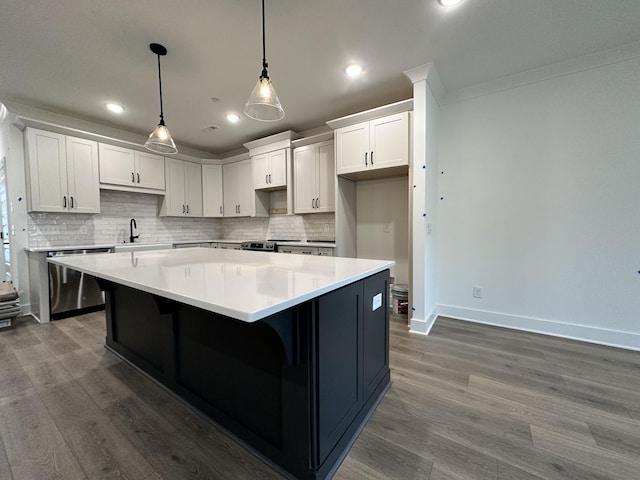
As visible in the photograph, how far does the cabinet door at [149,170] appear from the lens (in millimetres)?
4219

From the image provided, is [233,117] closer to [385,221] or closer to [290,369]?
[385,221]

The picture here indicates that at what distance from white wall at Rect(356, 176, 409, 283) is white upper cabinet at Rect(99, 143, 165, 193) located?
3379 millimetres

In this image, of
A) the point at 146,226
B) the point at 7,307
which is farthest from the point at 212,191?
the point at 7,307

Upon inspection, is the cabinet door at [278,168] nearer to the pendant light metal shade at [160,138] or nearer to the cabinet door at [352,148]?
the cabinet door at [352,148]

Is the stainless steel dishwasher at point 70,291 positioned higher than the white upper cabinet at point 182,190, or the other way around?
the white upper cabinet at point 182,190

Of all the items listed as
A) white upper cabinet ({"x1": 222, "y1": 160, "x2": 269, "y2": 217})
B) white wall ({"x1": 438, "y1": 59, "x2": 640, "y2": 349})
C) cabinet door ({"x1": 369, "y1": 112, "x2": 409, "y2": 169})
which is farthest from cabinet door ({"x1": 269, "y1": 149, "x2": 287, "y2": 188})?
white wall ({"x1": 438, "y1": 59, "x2": 640, "y2": 349})

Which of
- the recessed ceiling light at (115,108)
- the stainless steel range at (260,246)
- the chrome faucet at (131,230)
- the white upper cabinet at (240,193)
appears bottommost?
the stainless steel range at (260,246)

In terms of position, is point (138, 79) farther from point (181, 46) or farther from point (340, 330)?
point (340, 330)

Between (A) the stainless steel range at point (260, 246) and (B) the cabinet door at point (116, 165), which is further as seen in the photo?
(A) the stainless steel range at point (260, 246)

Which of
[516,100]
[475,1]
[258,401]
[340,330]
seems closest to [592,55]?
[516,100]

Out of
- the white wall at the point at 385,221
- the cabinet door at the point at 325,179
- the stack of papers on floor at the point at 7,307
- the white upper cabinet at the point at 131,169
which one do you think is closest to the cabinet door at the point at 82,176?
the white upper cabinet at the point at 131,169

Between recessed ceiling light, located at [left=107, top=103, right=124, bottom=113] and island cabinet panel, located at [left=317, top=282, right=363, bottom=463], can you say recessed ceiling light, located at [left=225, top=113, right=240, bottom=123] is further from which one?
island cabinet panel, located at [left=317, top=282, right=363, bottom=463]

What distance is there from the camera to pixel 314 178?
388 cm

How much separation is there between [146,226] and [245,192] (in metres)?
1.80
